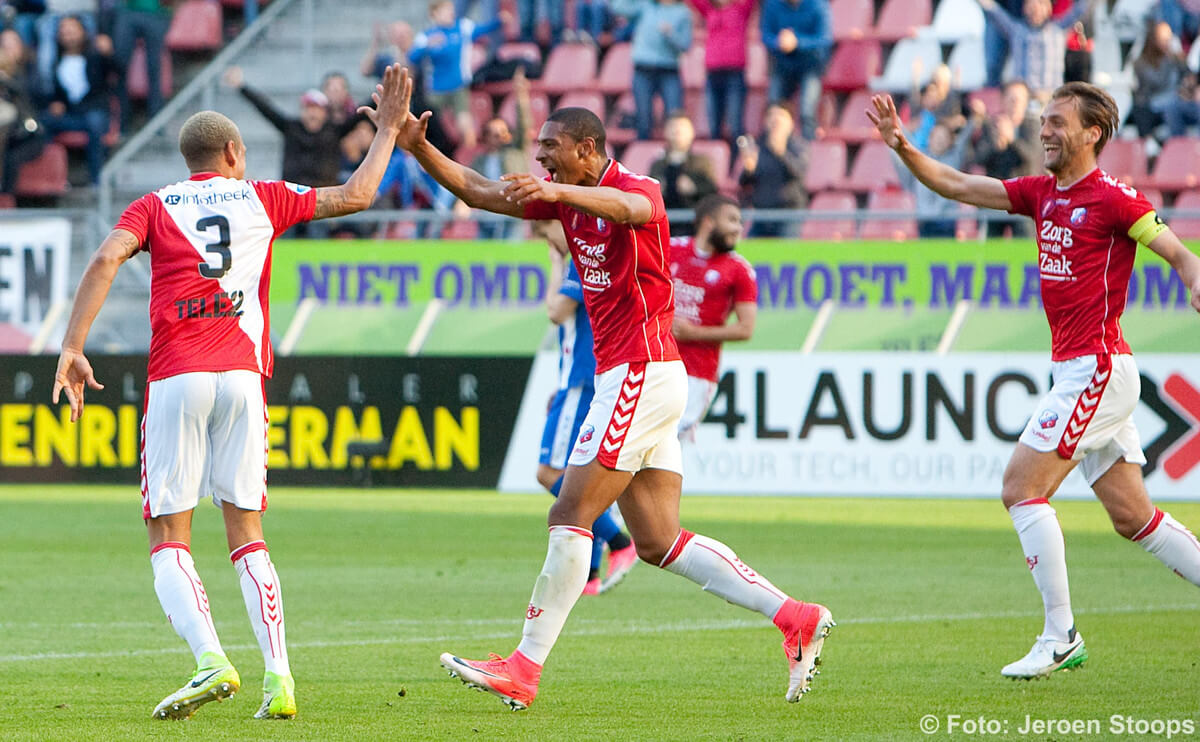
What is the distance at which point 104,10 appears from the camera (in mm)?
23969

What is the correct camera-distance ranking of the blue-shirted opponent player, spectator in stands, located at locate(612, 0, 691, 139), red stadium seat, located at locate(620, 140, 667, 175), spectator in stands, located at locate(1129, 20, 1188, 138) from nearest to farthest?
the blue-shirted opponent player
spectator in stands, located at locate(1129, 20, 1188, 138)
red stadium seat, located at locate(620, 140, 667, 175)
spectator in stands, located at locate(612, 0, 691, 139)

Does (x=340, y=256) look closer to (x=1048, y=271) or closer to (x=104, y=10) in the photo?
(x=104, y=10)

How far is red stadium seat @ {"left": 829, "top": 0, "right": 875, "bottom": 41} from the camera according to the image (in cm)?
2219

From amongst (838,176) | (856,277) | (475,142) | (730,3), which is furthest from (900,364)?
(475,142)

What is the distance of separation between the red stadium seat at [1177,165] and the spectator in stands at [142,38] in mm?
12108

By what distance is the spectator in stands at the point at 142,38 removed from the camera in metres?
23.2

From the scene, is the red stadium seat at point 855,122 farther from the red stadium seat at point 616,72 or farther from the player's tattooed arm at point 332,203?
the player's tattooed arm at point 332,203

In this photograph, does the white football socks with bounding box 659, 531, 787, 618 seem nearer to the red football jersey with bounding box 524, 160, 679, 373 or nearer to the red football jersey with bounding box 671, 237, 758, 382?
the red football jersey with bounding box 524, 160, 679, 373

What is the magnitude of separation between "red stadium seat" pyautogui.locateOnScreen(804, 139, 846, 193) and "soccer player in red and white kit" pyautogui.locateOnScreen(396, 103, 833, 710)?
13878 millimetres

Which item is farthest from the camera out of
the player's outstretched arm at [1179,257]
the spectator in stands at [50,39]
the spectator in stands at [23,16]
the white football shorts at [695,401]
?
the spectator in stands at [23,16]

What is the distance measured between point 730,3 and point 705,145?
5.28 ft

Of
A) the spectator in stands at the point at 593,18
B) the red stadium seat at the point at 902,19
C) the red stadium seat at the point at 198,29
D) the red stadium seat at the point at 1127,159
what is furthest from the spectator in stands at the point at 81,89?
the red stadium seat at the point at 1127,159

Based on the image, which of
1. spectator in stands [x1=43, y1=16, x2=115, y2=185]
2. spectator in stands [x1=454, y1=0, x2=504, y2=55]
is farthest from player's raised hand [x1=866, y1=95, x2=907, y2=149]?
spectator in stands [x1=43, y1=16, x2=115, y2=185]

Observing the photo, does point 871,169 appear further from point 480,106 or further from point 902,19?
point 480,106
